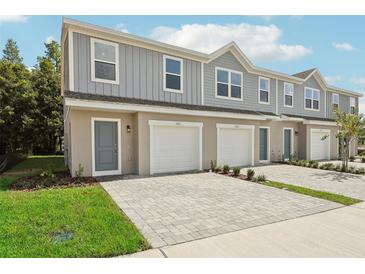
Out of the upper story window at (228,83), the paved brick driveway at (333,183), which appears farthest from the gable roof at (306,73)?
the paved brick driveway at (333,183)

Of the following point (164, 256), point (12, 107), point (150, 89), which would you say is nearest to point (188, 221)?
point (164, 256)

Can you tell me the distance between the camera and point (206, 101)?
44.1ft

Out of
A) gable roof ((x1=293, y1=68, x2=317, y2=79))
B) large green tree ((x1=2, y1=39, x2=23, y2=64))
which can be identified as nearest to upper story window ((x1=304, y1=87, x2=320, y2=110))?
gable roof ((x1=293, y1=68, x2=317, y2=79))

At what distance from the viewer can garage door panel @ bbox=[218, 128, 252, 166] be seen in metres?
13.0

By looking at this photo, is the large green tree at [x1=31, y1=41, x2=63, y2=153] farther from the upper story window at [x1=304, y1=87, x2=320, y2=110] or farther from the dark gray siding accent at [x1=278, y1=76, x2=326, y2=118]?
the upper story window at [x1=304, y1=87, x2=320, y2=110]

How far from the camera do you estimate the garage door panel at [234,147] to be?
42.5ft

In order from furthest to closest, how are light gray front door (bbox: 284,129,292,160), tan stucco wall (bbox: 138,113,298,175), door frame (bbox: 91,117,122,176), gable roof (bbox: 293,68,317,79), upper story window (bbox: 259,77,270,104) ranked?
gable roof (bbox: 293,68,317,79) < light gray front door (bbox: 284,129,292,160) < upper story window (bbox: 259,77,270,104) < tan stucco wall (bbox: 138,113,298,175) < door frame (bbox: 91,117,122,176)

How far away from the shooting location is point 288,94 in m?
17.6

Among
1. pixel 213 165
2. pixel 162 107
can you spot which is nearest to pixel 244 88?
pixel 213 165

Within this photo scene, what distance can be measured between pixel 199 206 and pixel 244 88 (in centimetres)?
1088

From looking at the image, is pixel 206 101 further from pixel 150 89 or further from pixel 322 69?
pixel 322 69

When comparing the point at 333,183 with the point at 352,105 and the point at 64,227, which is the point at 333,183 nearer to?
the point at 64,227

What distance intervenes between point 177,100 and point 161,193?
6.32 metres

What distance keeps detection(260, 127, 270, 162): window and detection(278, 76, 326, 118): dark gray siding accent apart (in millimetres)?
2639
